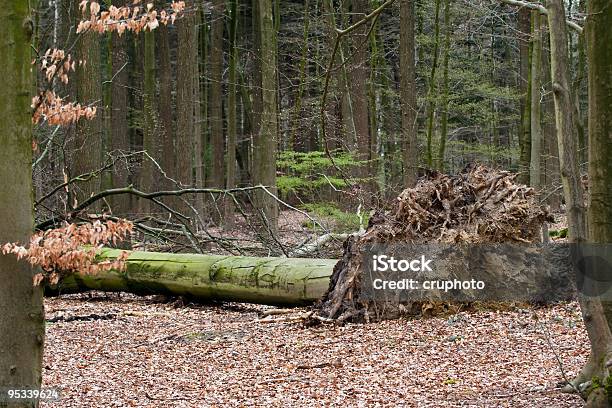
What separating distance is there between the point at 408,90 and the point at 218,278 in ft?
34.6

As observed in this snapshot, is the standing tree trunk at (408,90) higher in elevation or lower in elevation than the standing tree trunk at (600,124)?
higher

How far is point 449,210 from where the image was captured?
8984mm

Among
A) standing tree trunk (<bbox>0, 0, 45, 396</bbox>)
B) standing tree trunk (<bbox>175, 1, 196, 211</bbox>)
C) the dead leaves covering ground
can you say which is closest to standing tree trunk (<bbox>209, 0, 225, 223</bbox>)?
standing tree trunk (<bbox>175, 1, 196, 211</bbox>)

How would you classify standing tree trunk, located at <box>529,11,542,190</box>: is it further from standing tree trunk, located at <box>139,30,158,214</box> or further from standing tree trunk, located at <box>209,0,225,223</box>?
standing tree trunk, located at <box>139,30,158,214</box>

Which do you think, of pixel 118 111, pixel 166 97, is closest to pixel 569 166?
pixel 166 97

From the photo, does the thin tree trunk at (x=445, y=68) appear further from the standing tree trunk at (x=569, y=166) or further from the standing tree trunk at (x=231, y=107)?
the standing tree trunk at (x=569, y=166)

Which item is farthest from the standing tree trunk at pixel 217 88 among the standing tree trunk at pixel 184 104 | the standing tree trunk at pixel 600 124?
the standing tree trunk at pixel 600 124

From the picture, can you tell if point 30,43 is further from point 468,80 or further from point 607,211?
point 468,80

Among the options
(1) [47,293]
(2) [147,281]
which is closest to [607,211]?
(2) [147,281]

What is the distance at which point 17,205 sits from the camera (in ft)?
13.8

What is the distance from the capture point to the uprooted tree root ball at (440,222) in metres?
8.62

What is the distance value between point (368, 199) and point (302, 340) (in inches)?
332

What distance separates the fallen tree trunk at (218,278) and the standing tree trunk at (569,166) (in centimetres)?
499

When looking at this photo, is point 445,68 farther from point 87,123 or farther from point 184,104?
point 87,123
